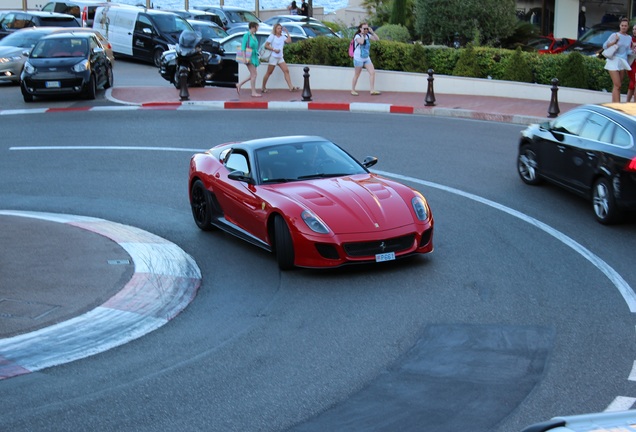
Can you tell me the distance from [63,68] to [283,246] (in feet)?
53.7

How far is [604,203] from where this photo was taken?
1271 cm

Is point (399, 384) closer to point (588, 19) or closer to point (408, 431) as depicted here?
point (408, 431)

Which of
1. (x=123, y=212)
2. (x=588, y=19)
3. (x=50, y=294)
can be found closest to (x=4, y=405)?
(x=50, y=294)

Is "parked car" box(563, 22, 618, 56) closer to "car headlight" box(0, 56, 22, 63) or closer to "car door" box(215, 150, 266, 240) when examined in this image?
"car headlight" box(0, 56, 22, 63)

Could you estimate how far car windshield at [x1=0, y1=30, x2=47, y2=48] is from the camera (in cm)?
3030

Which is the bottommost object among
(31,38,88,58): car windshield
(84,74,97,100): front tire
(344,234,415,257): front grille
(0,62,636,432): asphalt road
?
(0,62,636,432): asphalt road

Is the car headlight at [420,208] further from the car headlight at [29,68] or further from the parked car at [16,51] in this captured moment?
the parked car at [16,51]

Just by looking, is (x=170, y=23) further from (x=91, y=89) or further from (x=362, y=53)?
(x=362, y=53)

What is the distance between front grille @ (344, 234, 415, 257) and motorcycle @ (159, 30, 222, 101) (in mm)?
15660

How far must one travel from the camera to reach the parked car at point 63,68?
24.9m

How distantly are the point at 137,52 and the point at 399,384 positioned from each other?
31523 mm

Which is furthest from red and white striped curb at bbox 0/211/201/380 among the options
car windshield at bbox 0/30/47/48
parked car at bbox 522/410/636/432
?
car windshield at bbox 0/30/47/48

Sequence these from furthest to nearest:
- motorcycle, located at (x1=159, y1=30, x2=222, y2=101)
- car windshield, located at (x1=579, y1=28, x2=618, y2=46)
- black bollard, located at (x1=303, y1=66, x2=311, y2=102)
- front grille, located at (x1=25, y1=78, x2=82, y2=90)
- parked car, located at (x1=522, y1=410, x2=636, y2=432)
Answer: car windshield, located at (x1=579, y1=28, x2=618, y2=46), motorcycle, located at (x1=159, y1=30, x2=222, y2=101), front grille, located at (x1=25, y1=78, x2=82, y2=90), black bollard, located at (x1=303, y1=66, x2=311, y2=102), parked car, located at (x1=522, y1=410, x2=636, y2=432)

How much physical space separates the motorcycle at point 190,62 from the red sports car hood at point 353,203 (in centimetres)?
1456
